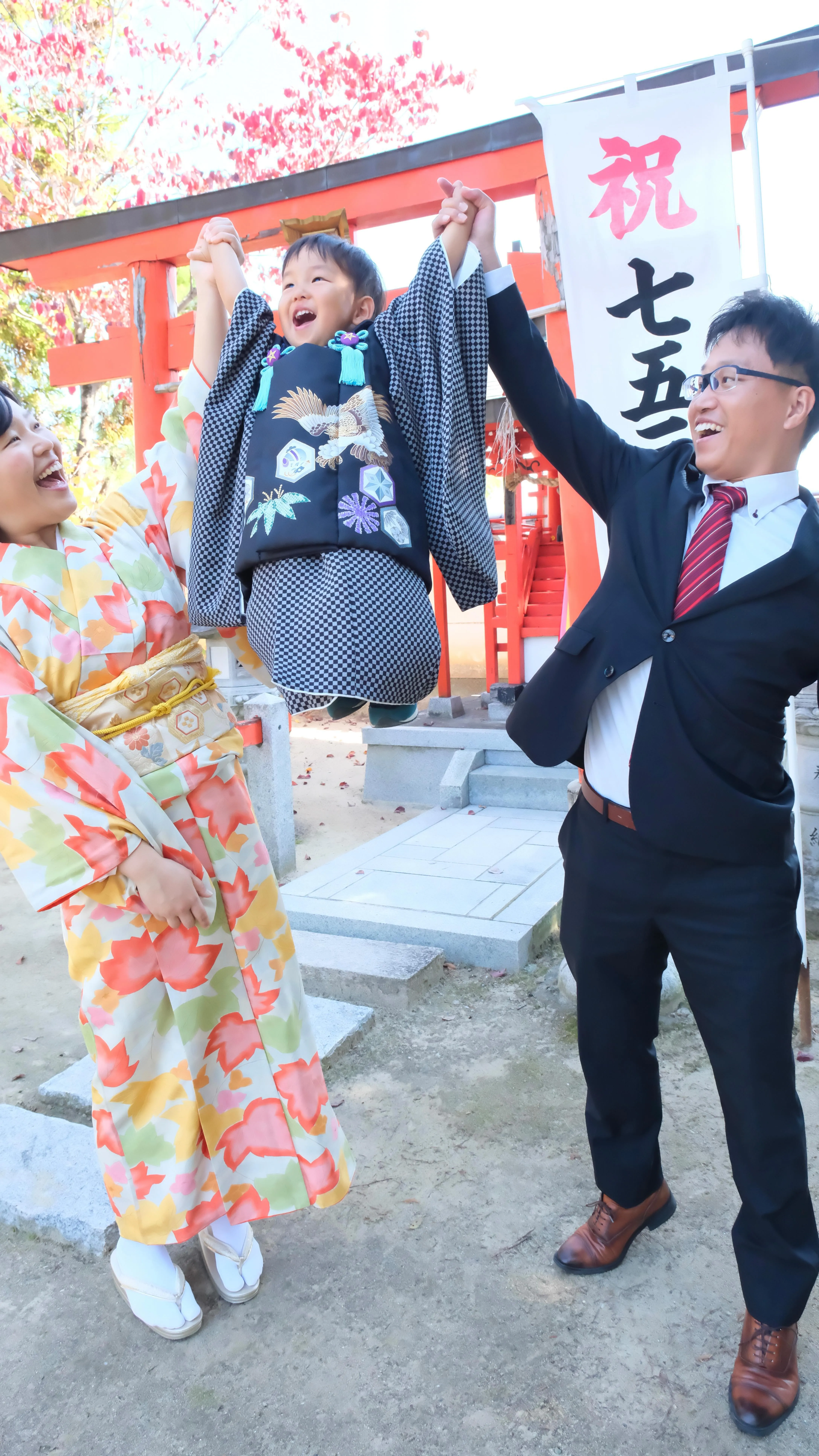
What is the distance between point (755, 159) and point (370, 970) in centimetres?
374

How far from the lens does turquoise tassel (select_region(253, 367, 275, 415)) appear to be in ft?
5.94

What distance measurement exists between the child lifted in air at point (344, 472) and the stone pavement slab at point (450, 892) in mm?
3054

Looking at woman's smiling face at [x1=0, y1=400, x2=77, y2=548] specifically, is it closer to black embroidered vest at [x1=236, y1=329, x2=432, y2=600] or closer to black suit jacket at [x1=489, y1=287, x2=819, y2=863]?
black embroidered vest at [x1=236, y1=329, x2=432, y2=600]

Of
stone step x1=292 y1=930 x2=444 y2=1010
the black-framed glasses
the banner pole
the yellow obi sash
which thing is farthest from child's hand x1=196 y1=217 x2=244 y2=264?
stone step x1=292 y1=930 x2=444 y2=1010

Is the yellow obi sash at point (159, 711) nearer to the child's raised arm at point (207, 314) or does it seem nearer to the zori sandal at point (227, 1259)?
the child's raised arm at point (207, 314)

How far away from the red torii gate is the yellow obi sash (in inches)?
83.3

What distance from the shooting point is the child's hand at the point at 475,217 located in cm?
Result: 185

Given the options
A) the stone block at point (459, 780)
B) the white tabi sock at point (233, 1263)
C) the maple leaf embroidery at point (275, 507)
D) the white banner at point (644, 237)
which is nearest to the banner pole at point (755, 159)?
the white banner at point (644, 237)

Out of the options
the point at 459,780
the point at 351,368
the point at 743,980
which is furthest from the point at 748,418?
the point at 459,780

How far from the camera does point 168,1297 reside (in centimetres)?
237

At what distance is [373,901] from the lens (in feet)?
17.3

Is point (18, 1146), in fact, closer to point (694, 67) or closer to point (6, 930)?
point (6, 930)

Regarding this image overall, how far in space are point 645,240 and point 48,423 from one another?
954 centimetres

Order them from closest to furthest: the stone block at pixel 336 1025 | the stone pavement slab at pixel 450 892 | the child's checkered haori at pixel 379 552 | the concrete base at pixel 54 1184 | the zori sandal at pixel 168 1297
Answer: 1. the child's checkered haori at pixel 379 552
2. the zori sandal at pixel 168 1297
3. the concrete base at pixel 54 1184
4. the stone block at pixel 336 1025
5. the stone pavement slab at pixel 450 892
